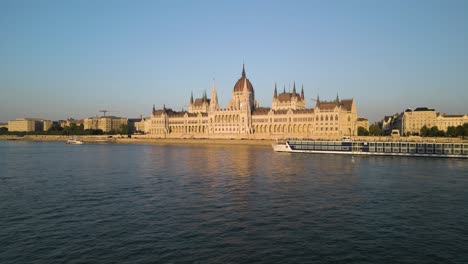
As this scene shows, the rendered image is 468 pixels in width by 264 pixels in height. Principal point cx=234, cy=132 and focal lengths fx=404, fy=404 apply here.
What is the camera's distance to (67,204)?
26828 mm

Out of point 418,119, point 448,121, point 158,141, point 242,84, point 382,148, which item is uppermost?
point 242,84

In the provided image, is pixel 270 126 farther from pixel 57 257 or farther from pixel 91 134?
pixel 57 257

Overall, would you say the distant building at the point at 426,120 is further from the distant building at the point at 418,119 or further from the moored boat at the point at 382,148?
the moored boat at the point at 382,148

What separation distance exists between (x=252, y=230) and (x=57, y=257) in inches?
362

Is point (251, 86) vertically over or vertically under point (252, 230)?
over

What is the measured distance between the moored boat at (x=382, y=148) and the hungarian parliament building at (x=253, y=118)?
47.1m

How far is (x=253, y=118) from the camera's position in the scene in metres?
150

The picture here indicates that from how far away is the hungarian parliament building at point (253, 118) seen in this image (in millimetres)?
130375

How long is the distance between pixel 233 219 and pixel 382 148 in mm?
53222

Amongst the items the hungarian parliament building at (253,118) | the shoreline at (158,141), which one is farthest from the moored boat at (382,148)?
the hungarian parliament building at (253,118)

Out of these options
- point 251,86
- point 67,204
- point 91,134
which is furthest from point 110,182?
point 91,134

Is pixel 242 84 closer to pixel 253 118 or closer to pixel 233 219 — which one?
pixel 253 118

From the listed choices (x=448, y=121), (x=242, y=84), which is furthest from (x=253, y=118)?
(x=448, y=121)

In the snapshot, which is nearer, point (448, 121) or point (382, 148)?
point (382, 148)
